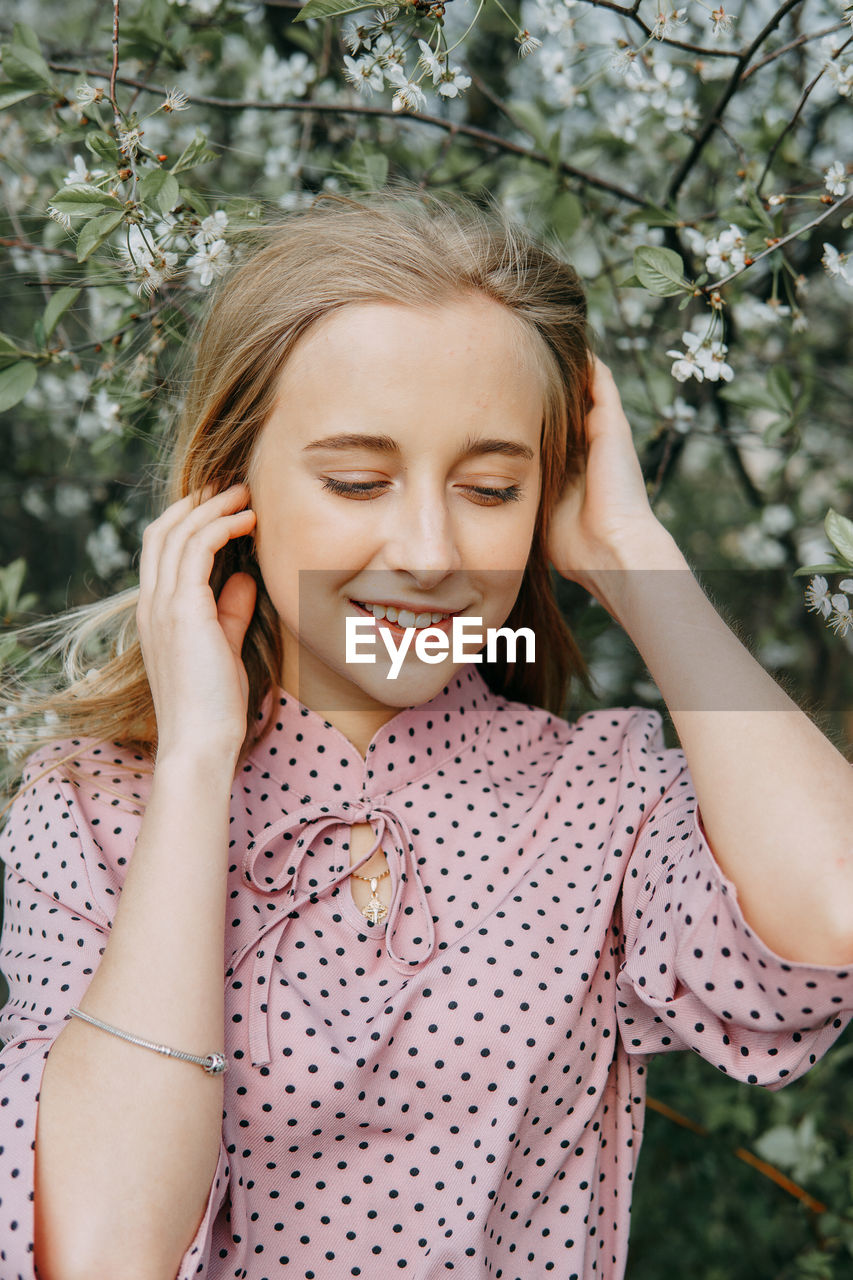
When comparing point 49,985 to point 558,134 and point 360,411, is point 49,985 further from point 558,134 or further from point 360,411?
point 558,134

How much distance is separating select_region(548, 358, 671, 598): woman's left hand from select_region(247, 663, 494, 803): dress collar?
1.08 feet

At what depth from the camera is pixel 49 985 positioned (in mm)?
1306

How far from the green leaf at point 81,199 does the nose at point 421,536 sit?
569mm

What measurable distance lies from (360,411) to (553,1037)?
32.8 inches

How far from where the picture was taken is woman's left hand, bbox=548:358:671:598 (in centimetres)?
158

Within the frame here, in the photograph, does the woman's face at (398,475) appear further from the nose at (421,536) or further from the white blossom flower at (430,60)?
the white blossom flower at (430,60)

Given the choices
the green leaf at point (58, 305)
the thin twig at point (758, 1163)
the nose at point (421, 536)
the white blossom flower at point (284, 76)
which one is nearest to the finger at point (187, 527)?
the nose at point (421, 536)

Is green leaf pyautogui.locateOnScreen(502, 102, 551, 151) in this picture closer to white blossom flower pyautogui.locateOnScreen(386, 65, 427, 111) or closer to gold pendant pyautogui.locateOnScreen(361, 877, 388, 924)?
white blossom flower pyautogui.locateOnScreen(386, 65, 427, 111)

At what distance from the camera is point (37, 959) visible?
53.1 inches

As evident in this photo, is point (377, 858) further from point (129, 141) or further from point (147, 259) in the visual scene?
point (129, 141)

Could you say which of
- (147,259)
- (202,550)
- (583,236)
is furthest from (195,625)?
(583,236)

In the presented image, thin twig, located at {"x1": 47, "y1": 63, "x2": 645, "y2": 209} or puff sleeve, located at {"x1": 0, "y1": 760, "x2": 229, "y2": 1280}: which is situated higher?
thin twig, located at {"x1": 47, "y1": 63, "x2": 645, "y2": 209}

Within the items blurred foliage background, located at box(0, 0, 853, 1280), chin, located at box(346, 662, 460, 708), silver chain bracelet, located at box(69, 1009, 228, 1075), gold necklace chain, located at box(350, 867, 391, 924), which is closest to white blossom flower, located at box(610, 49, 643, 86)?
blurred foliage background, located at box(0, 0, 853, 1280)

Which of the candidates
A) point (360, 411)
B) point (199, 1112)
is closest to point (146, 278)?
point (360, 411)
